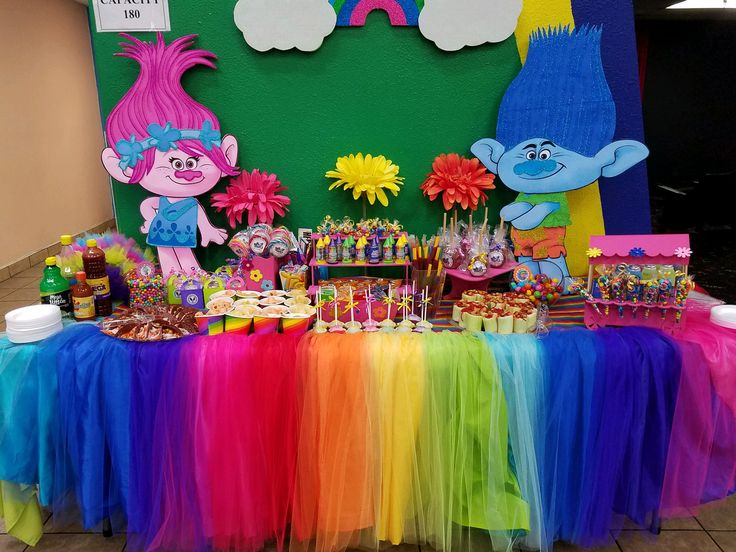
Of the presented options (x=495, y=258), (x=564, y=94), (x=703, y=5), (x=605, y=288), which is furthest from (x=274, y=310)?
(x=703, y=5)

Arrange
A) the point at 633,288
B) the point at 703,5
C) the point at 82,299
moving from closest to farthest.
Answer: the point at 633,288 → the point at 82,299 → the point at 703,5

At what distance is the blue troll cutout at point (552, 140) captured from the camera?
2.08 metres

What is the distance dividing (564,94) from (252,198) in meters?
1.35

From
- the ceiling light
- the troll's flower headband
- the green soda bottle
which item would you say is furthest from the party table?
the ceiling light

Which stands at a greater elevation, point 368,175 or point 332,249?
point 368,175

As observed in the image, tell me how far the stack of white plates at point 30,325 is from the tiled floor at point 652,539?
2.56 feet

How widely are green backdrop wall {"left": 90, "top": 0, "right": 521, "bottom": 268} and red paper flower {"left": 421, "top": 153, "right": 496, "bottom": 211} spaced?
10 centimetres

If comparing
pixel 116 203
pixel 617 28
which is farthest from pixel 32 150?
pixel 617 28

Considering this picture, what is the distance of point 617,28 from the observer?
2156 millimetres

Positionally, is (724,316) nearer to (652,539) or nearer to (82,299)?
(652,539)

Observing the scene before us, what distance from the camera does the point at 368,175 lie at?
7.16 ft

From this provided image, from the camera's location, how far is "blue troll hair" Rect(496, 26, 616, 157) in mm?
2070

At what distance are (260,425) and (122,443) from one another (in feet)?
1.53

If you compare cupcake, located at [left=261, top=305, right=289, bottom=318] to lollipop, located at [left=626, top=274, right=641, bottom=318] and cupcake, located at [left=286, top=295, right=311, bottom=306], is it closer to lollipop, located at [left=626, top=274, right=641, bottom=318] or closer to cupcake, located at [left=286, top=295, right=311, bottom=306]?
cupcake, located at [left=286, top=295, right=311, bottom=306]
